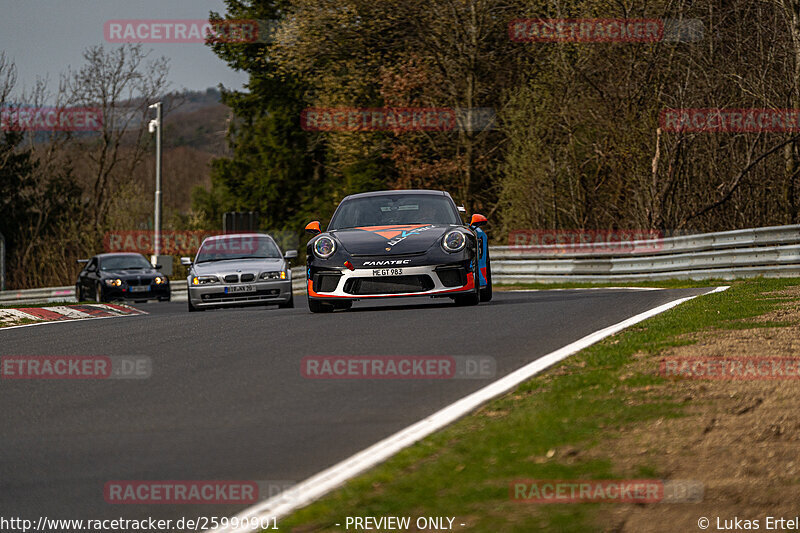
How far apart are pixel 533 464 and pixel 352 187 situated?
3778cm

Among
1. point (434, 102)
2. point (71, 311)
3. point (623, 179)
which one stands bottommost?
point (71, 311)

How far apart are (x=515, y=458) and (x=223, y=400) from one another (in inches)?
113

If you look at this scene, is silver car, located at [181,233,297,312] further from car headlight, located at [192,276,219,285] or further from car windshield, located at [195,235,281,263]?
car windshield, located at [195,235,281,263]

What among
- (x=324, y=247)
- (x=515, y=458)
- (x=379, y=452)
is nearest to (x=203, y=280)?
(x=324, y=247)

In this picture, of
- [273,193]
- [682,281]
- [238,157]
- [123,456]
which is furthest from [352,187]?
[123,456]

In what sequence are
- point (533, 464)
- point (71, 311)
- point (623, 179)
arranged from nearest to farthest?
point (533, 464) → point (71, 311) → point (623, 179)

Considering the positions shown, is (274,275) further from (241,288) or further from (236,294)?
(236,294)

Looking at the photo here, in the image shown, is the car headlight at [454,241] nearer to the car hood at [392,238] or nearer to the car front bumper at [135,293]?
the car hood at [392,238]

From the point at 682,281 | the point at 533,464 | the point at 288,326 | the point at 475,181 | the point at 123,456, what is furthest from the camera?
the point at 475,181

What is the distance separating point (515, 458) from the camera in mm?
5207

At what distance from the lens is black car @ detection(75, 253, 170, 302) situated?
1122 inches

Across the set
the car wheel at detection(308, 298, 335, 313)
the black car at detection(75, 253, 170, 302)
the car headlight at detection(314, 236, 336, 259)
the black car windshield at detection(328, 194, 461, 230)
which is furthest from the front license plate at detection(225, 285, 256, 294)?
the black car at detection(75, 253, 170, 302)

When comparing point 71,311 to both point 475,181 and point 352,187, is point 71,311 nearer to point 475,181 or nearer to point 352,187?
point 475,181

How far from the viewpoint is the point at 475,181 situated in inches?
1454
